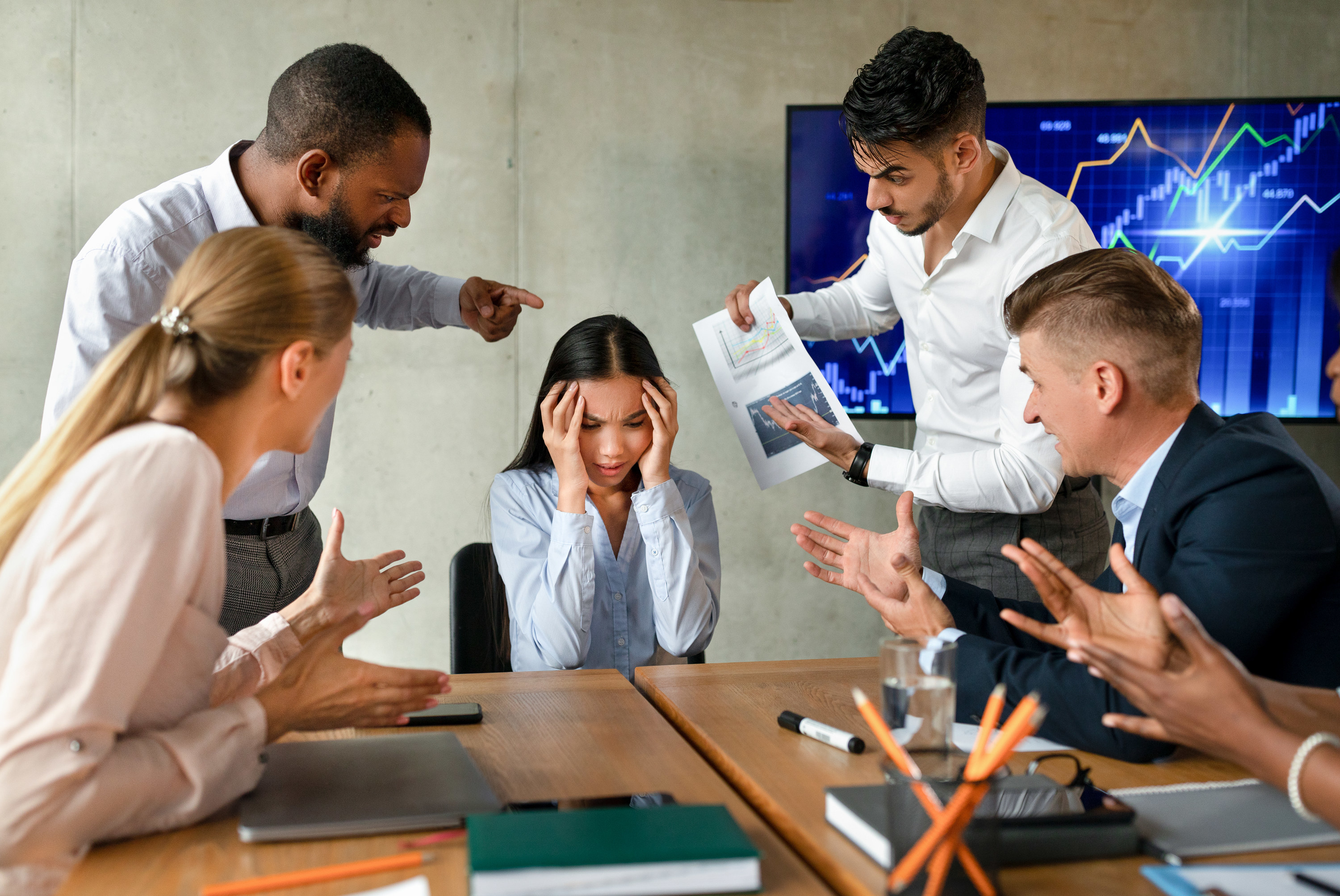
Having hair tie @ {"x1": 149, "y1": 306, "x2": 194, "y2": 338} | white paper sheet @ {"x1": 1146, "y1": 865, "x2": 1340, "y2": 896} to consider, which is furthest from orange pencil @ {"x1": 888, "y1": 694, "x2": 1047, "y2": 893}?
hair tie @ {"x1": 149, "y1": 306, "x2": 194, "y2": 338}

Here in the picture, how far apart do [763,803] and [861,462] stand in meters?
1.27

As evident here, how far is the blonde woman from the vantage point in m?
0.98

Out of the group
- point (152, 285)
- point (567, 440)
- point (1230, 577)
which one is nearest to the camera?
point (1230, 577)

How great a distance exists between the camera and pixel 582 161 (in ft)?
11.4

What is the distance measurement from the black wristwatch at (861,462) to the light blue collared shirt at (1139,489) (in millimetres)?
741

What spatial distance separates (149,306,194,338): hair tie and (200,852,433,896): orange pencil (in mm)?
581

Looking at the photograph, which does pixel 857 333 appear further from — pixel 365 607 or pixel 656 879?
pixel 656 879

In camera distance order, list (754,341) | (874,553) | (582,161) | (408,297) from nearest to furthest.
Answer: (874,553), (754,341), (408,297), (582,161)

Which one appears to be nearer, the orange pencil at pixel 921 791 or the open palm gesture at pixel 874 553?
the orange pencil at pixel 921 791

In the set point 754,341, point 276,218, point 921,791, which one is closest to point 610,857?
point 921,791

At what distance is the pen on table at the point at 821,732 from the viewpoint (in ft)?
4.50

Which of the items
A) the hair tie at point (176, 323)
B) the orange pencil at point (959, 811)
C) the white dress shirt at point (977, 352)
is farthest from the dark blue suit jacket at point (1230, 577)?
the hair tie at point (176, 323)

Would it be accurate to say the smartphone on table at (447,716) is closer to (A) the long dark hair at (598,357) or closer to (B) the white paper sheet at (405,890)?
(B) the white paper sheet at (405,890)

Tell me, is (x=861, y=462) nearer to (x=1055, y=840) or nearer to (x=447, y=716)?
(x=447, y=716)
